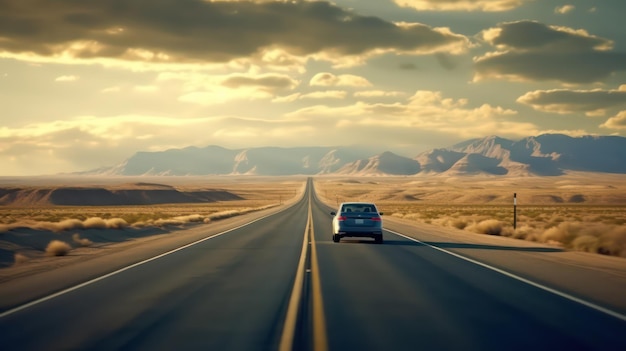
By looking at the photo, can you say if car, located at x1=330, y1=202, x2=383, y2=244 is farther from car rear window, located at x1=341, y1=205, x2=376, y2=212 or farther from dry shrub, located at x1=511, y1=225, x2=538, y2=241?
dry shrub, located at x1=511, y1=225, x2=538, y2=241

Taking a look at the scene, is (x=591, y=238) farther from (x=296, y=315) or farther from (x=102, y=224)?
(x=102, y=224)

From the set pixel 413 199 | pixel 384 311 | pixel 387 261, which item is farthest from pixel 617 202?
pixel 384 311

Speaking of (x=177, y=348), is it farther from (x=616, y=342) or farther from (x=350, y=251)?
(x=350, y=251)

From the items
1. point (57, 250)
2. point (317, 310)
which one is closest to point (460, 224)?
point (57, 250)

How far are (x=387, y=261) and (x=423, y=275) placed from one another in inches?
129

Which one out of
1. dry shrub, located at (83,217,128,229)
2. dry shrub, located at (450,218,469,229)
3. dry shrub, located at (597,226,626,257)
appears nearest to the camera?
dry shrub, located at (597,226,626,257)

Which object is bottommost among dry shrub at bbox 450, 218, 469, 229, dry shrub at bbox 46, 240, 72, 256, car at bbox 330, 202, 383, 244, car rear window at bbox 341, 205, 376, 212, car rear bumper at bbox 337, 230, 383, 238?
dry shrub at bbox 450, 218, 469, 229

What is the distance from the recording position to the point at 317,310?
32.5 ft

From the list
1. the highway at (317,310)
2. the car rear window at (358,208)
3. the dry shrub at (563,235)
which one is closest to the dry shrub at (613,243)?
the dry shrub at (563,235)

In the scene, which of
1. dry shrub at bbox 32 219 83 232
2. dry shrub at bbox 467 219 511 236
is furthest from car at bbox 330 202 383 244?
dry shrub at bbox 32 219 83 232

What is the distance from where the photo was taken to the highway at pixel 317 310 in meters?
7.75

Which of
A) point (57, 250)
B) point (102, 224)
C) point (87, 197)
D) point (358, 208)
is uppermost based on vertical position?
point (358, 208)

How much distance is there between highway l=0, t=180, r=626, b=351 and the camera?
7.75 m

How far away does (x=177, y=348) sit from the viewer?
7344mm
